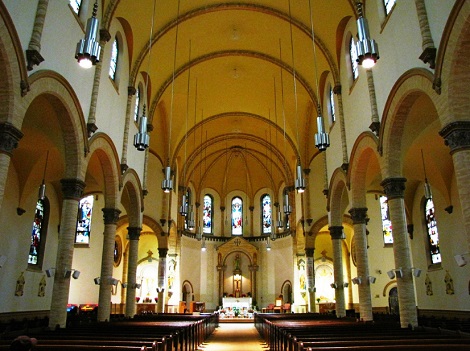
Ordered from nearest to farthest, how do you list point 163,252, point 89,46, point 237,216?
point 89,46 < point 163,252 < point 237,216

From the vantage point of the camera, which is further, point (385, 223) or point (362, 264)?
point (385, 223)

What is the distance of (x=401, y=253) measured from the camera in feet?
42.8

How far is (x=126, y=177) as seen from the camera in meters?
18.9

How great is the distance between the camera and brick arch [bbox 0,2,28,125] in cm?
898

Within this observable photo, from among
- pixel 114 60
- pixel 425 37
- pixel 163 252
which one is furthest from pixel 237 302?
pixel 425 37

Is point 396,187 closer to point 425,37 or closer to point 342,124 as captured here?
point 425,37

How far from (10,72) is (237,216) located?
3290 centimetres

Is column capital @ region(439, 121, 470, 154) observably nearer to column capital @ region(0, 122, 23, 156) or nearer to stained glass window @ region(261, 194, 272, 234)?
column capital @ region(0, 122, 23, 156)

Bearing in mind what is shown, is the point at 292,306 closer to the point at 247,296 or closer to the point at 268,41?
the point at 247,296

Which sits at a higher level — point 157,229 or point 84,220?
point 84,220

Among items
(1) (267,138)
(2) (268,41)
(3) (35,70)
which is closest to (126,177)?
(3) (35,70)

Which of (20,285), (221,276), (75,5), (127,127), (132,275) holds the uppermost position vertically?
(75,5)

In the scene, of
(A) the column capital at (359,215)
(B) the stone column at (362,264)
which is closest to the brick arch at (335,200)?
(A) the column capital at (359,215)

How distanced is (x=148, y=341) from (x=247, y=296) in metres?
30.2
